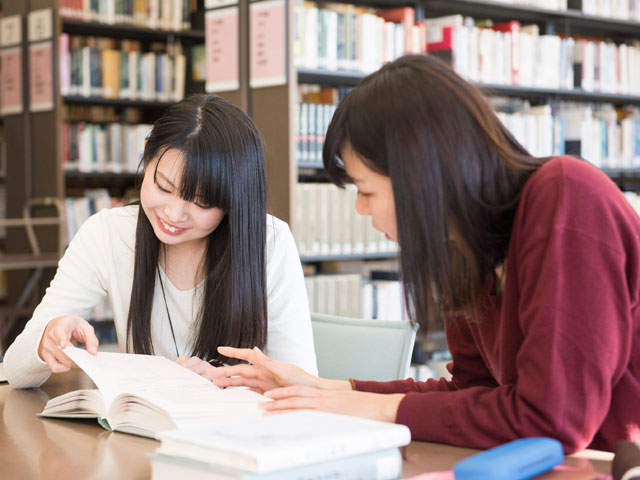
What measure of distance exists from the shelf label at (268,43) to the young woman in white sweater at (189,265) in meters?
1.49

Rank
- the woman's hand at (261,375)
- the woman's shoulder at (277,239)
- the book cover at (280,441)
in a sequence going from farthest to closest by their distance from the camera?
the woman's shoulder at (277,239), the woman's hand at (261,375), the book cover at (280,441)

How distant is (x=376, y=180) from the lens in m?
1.03

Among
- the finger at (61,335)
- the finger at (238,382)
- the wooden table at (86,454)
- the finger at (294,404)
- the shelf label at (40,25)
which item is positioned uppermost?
the shelf label at (40,25)

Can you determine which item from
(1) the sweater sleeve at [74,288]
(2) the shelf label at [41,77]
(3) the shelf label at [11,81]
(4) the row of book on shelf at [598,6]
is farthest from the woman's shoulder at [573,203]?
(3) the shelf label at [11,81]

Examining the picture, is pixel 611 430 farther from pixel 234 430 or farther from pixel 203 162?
pixel 203 162

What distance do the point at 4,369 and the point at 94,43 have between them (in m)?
3.59

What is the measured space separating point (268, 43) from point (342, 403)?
237 centimetres

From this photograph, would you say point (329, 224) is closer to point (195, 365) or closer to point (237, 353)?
point (195, 365)

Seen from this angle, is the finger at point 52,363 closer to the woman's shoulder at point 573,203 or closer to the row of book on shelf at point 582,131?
the woman's shoulder at point 573,203

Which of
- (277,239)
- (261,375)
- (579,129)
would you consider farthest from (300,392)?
(579,129)

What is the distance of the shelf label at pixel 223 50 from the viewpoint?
10.9 ft

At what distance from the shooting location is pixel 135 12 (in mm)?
4676

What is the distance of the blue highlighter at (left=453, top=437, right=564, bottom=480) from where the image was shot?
796 millimetres

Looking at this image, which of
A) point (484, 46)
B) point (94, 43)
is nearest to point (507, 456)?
point (484, 46)
